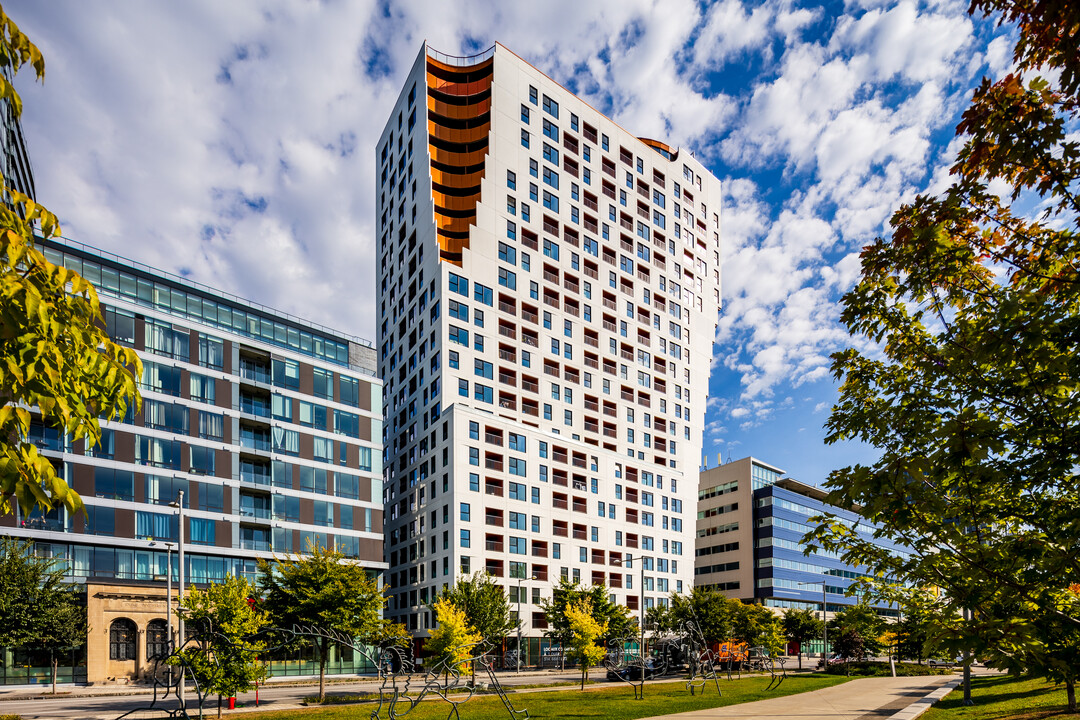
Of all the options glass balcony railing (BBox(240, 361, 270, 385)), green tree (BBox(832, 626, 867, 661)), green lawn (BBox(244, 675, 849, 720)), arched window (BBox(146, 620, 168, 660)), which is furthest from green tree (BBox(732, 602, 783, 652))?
glass balcony railing (BBox(240, 361, 270, 385))

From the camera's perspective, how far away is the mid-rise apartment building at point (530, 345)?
7388 centimetres

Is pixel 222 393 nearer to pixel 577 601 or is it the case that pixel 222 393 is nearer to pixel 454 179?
pixel 577 601

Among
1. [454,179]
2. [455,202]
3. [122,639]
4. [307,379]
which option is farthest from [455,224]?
[122,639]

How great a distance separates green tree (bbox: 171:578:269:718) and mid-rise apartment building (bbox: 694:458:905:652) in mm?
80000

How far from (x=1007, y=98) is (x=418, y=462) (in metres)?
75.5

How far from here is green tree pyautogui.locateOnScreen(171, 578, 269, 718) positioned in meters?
28.9

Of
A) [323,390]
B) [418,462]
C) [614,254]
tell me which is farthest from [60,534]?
[614,254]

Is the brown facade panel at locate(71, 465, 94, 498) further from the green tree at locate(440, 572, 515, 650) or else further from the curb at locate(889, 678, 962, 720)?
the curb at locate(889, 678, 962, 720)

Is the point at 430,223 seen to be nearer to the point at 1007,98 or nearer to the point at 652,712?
the point at 652,712

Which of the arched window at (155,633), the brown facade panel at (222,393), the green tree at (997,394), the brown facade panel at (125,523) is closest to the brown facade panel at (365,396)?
the brown facade panel at (222,393)

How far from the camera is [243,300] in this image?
64.7 m

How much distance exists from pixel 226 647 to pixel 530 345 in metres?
56.1

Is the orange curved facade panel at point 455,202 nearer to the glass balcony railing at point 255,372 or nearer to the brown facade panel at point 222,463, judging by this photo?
the glass balcony railing at point 255,372

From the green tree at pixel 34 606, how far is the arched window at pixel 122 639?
7.15ft
